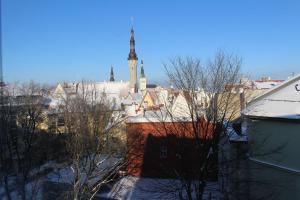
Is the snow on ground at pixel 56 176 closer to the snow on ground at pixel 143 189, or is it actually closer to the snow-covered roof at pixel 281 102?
the snow on ground at pixel 143 189

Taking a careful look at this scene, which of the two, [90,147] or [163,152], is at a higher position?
[90,147]

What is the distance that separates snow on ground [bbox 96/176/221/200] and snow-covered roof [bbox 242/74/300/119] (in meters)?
4.47

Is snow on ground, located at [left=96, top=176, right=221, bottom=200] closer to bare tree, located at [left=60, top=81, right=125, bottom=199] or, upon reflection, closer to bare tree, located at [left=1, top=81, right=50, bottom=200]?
bare tree, located at [left=60, top=81, right=125, bottom=199]

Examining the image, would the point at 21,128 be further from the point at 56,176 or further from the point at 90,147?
the point at 90,147

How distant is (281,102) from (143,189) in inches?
355

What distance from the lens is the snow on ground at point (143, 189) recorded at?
17.4 metres

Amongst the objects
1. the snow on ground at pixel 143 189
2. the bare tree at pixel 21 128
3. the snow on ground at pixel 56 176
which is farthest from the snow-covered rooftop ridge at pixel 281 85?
the bare tree at pixel 21 128

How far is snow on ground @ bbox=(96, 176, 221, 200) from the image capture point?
57.2 feet

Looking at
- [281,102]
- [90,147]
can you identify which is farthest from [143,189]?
[281,102]

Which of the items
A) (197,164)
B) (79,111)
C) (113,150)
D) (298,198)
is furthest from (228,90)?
(79,111)

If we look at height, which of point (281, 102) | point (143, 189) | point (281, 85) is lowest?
point (143, 189)

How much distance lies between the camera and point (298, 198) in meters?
13.7

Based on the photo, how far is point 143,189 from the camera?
1942 centimetres

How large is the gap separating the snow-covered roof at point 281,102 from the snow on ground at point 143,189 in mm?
4472
